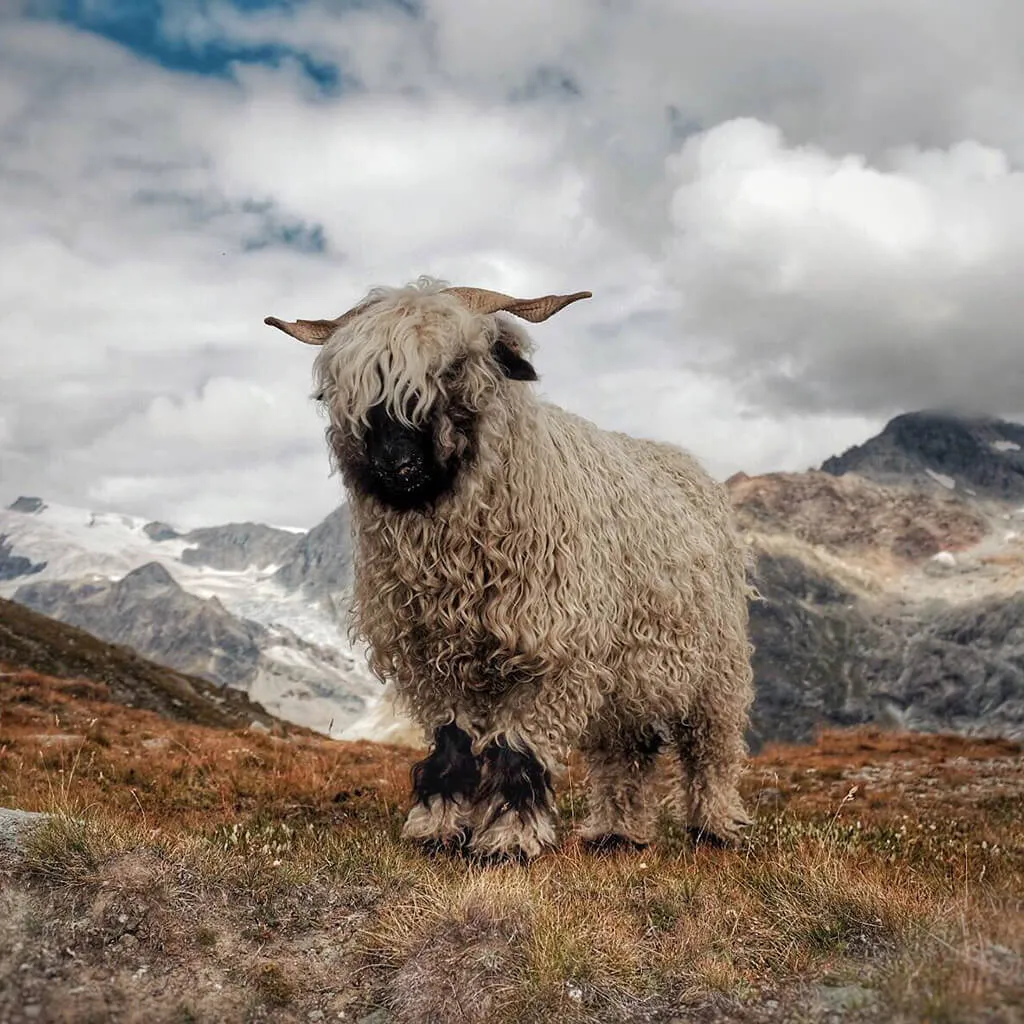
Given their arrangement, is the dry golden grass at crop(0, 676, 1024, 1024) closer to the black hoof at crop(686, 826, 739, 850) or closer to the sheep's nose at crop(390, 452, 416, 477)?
the black hoof at crop(686, 826, 739, 850)

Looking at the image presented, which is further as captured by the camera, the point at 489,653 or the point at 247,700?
the point at 247,700

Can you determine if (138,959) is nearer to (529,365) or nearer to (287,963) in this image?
(287,963)

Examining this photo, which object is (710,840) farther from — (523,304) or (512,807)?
(523,304)

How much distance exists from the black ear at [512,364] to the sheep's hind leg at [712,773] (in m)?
4.24

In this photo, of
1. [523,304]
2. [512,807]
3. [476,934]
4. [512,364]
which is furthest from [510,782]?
[523,304]

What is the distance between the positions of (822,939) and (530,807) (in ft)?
8.04

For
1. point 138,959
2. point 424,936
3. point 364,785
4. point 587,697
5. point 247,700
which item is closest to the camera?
point 138,959

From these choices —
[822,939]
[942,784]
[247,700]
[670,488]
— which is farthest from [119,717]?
[247,700]

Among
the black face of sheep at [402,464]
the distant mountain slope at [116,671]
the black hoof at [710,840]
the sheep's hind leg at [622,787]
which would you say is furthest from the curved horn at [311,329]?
the distant mountain slope at [116,671]

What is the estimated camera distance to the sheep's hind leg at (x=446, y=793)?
6898mm

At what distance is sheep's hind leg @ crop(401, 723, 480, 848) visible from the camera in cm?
690

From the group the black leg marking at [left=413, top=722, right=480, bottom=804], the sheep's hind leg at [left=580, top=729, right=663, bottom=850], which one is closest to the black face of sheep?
the black leg marking at [left=413, top=722, right=480, bottom=804]

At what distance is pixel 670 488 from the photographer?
9.41m

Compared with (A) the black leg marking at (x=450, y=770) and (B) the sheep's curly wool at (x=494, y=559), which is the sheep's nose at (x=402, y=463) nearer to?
(B) the sheep's curly wool at (x=494, y=559)
